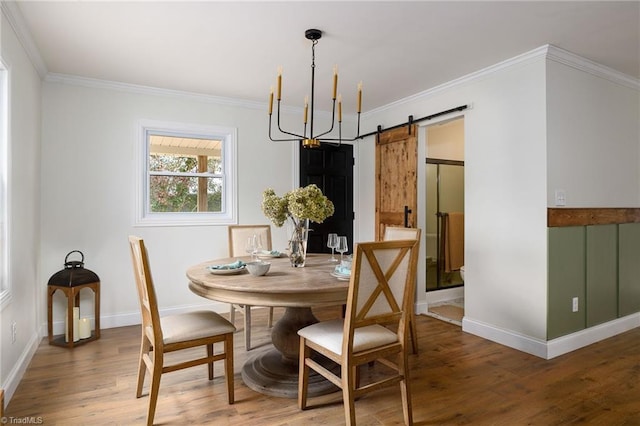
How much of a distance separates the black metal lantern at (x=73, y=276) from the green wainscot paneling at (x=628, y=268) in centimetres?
482

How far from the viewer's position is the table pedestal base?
233cm

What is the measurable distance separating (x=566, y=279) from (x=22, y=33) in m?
4.44

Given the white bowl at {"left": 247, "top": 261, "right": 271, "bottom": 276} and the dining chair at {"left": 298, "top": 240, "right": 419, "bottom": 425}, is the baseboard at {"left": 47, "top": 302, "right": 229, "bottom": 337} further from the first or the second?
the dining chair at {"left": 298, "top": 240, "right": 419, "bottom": 425}

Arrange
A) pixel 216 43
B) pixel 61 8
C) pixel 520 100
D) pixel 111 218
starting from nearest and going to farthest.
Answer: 1. pixel 61 8
2. pixel 216 43
3. pixel 520 100
4. pixel 111 218

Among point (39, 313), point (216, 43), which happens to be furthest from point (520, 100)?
point (39, 313)

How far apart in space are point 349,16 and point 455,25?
0.74m

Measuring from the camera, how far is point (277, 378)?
247 cm

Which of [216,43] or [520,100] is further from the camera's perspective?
[520,100]

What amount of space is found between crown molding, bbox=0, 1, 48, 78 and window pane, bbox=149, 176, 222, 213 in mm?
1313

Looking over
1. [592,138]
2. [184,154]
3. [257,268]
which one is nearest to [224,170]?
[184,154]

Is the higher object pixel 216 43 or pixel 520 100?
pixel 216 43

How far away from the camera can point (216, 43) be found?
280cm

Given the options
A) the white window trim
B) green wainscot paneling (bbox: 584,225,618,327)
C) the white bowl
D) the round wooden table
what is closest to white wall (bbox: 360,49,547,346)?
green wainscot paneling (bbox: 584,225,618,327)

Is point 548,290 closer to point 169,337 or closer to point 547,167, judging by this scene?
point 547,167
